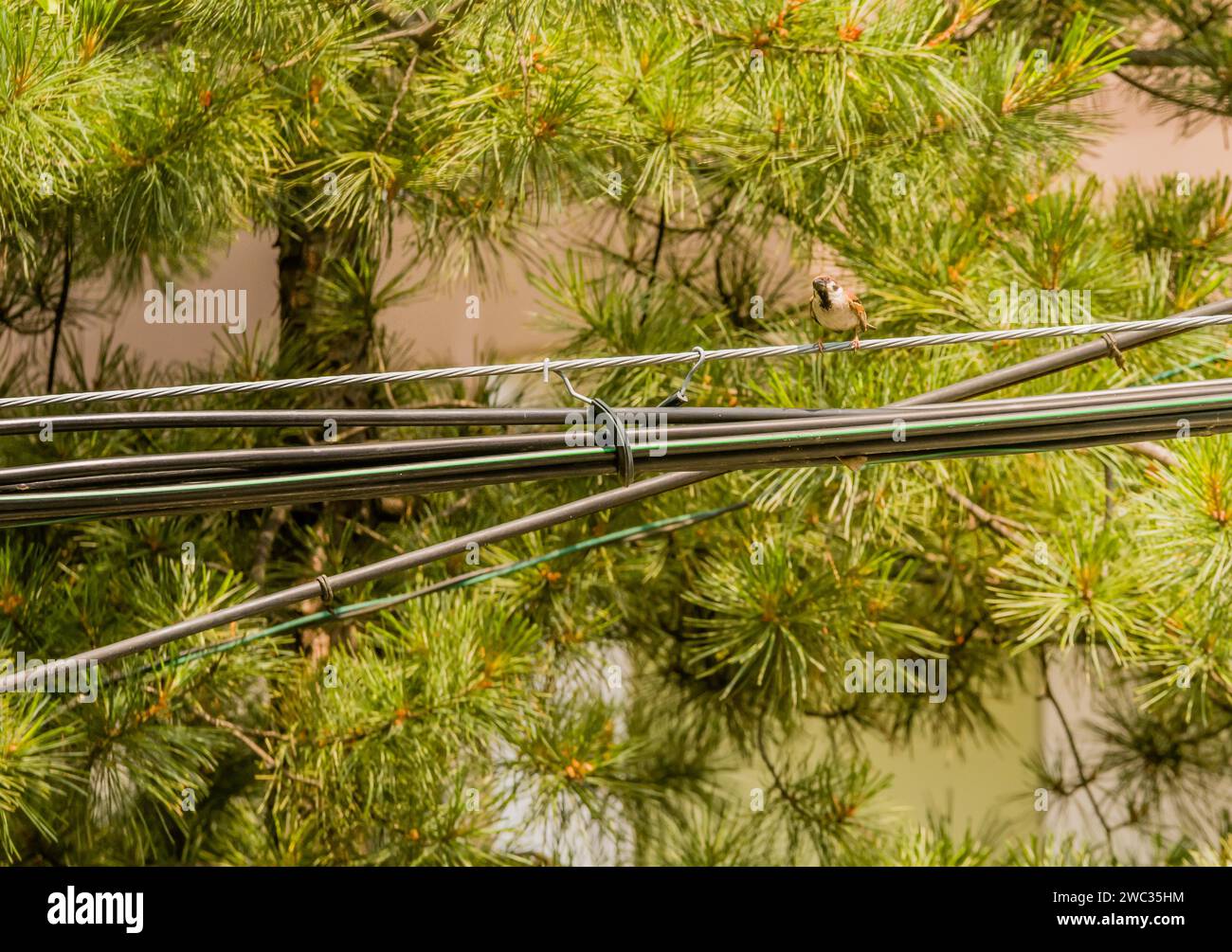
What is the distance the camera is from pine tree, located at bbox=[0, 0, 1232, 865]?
3.33 ft

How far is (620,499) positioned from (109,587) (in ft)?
1.86

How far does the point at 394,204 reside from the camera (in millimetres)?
1147

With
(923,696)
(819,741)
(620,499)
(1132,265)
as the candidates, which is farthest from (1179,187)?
(819,741)

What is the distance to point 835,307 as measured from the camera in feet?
2.94

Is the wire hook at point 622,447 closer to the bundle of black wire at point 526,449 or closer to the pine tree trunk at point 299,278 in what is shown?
the bundle of black wire at point 526,449

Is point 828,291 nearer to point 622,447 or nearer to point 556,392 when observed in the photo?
point 622,447

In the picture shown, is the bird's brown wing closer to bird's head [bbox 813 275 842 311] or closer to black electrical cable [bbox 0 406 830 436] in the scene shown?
bird's head [bbox 813 275 842 311]

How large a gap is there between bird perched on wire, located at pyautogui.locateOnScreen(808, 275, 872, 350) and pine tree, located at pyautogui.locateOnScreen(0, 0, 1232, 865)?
0.12 meters

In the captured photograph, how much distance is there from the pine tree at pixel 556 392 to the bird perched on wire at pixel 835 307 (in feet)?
0.39

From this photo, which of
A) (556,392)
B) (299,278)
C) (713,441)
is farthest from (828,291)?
(299,278)

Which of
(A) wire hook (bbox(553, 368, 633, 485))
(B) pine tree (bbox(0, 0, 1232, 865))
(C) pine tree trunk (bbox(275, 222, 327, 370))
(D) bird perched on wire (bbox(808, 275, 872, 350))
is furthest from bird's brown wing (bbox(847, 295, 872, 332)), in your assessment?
(C) pine tree trunk (bbox(275, 222, 327, 370))

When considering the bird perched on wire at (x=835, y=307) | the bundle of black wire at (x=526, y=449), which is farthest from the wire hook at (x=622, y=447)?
the bird perched on wire at (x=835, y=307)

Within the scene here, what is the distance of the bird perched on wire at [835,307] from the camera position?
2.94 ft

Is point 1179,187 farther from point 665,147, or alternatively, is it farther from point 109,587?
point 109,587
